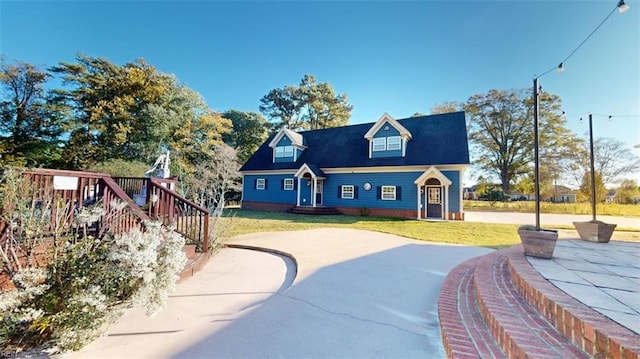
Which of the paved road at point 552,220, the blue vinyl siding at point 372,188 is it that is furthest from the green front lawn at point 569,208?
the blue vinyl siding at point 372,188

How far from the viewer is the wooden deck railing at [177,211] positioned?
500cm

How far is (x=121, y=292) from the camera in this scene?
240 cm

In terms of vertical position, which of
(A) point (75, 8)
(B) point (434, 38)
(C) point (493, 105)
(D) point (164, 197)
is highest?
(C) point (493, 105)

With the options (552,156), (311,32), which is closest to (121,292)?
(311,32)

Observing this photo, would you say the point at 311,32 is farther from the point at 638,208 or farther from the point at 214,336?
the point at 638,208

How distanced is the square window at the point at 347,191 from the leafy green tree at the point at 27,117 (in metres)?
18.8

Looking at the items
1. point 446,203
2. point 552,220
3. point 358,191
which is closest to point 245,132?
point 358,191

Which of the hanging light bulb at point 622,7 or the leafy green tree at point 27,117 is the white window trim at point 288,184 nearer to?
the leafy green tree at point 27,117

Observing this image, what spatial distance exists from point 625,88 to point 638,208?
67.1ft

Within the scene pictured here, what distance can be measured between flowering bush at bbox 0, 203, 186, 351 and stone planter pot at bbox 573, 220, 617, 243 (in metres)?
8.35

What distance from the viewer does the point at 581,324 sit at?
5.88 feet

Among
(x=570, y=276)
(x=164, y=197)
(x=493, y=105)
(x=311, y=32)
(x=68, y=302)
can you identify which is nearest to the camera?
(x=68, y=302)

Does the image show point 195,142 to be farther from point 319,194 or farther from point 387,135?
point 387,135

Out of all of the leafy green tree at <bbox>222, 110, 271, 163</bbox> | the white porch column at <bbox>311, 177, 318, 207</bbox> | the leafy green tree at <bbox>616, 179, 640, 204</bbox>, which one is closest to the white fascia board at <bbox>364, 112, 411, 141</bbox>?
the white porch column at <bbox>311, 177, 318, 207</bbox>
